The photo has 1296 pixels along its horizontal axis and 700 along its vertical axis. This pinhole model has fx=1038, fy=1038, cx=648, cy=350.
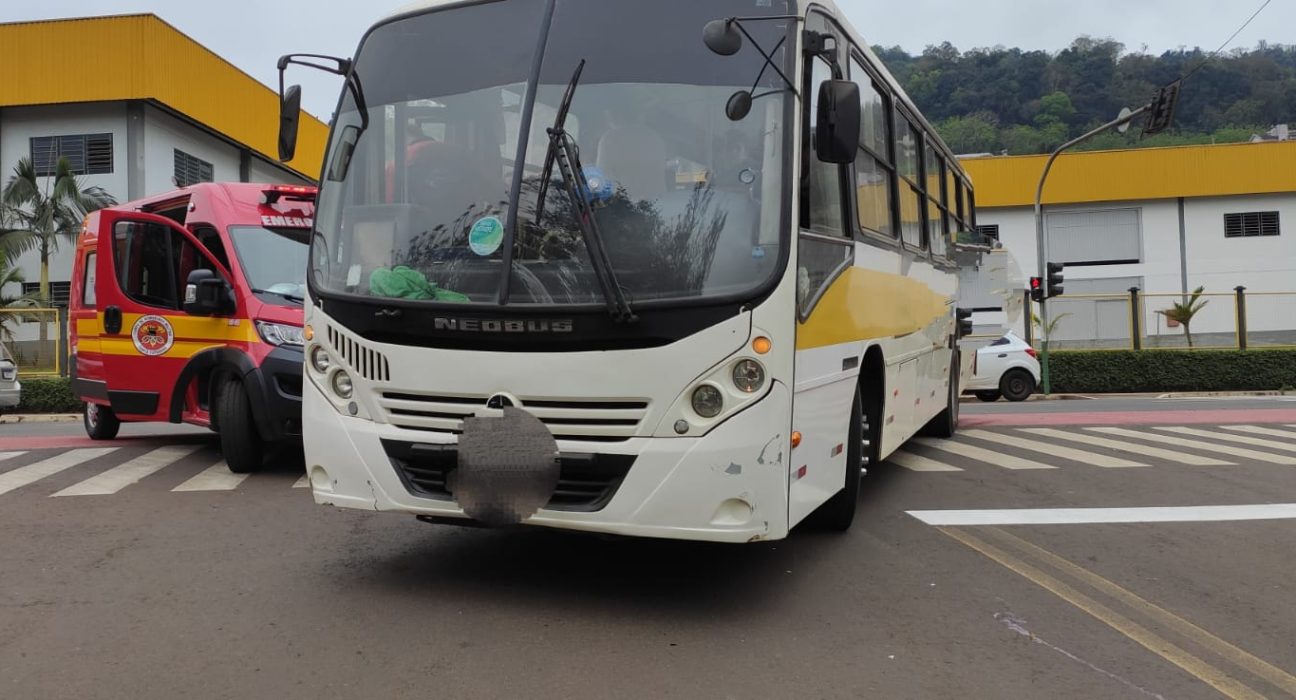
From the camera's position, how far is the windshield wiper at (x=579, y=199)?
14.4ft

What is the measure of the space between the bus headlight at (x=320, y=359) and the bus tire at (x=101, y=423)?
776 centimetres

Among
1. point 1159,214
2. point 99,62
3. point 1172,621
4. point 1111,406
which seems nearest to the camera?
point 1172,621

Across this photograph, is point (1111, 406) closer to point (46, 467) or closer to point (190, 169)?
point (46, 467)

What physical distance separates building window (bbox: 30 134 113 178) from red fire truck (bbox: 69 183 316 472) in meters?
19.7

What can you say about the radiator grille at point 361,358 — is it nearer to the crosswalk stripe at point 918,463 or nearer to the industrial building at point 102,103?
the crosswalk stripe at point 918,463

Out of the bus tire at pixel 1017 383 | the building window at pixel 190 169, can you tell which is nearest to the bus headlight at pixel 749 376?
the bus tire at pixel 1017 383

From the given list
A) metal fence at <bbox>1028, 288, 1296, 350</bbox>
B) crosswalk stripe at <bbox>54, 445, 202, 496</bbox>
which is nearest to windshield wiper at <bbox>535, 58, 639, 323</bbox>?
crosswalk stripe at <bbox>54, 445, 202, 496</bbox>

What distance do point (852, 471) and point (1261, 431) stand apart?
9.29 m

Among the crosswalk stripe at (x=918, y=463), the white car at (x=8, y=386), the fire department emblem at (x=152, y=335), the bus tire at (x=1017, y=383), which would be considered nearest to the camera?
the fire department emblem at (x=152, y=335)

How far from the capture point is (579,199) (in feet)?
15.1

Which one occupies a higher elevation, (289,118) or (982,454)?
(289,118)

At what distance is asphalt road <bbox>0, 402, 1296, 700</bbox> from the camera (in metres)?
3.96

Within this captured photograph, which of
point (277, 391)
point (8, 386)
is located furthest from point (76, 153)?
point (277, 391)

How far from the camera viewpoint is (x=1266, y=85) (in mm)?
48594
